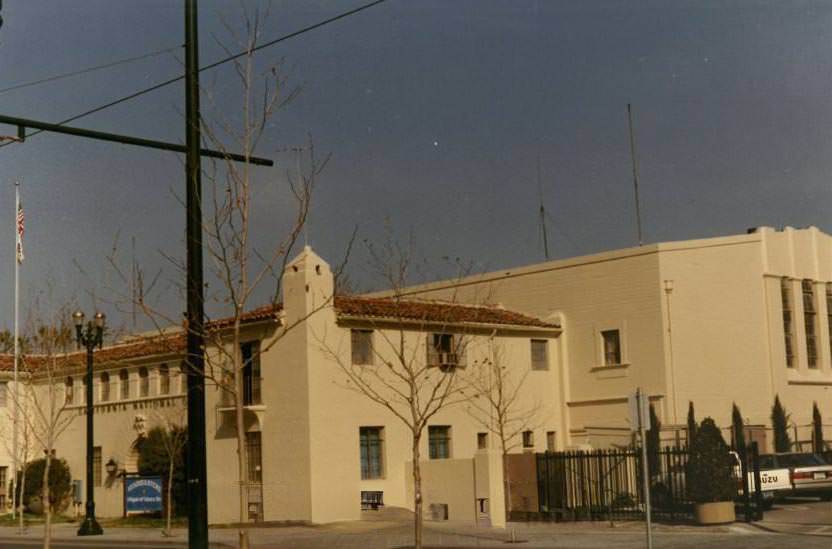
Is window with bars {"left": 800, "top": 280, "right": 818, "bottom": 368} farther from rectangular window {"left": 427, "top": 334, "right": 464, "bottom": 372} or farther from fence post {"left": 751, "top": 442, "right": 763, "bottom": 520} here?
fence post {"left": 751, "top": 442, "right": 763, "bottom": 520}

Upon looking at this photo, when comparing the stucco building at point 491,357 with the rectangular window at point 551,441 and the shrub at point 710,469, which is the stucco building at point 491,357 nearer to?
the rectangular window at point 551,441

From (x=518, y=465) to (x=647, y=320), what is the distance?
32.6 ft

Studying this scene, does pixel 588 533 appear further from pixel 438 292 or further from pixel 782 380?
pixel 438 292

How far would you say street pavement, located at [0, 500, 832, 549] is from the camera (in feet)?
78.0

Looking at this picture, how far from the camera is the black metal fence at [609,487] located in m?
29.2

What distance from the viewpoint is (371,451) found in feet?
119

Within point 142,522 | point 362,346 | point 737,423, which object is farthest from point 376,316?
point 737,423

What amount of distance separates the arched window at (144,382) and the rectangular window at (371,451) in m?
9.88

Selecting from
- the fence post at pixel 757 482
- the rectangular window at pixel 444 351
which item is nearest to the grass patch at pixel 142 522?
the rectangular window at pixel 444 351

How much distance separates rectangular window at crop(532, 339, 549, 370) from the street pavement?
975 cm

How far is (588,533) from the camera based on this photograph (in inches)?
1086

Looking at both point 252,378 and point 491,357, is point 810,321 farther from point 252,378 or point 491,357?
point 252,378

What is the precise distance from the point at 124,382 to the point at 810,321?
2600 centimetres

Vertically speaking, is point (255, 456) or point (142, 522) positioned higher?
point (255, 456)
